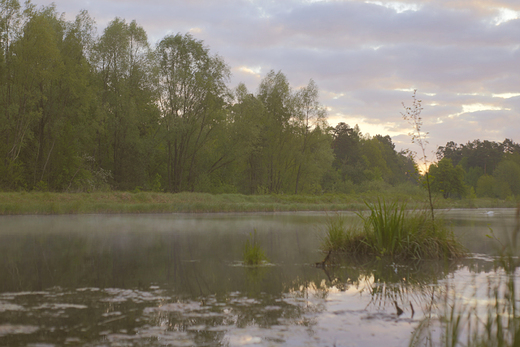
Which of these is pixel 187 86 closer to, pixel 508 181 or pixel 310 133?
pixel 310 133

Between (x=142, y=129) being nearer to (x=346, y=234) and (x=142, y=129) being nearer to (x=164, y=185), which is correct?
(x=164, y=185)

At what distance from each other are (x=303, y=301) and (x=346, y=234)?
476 centimetres

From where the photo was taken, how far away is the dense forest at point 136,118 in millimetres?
27141

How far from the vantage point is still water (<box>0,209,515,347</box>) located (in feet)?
11.9

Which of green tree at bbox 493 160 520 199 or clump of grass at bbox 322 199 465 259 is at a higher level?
green tree at bbox 493 160 520 199

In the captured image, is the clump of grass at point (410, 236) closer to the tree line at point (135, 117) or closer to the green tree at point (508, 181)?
the tree line at point (135, 117)

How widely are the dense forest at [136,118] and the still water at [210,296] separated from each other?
12.4 meters

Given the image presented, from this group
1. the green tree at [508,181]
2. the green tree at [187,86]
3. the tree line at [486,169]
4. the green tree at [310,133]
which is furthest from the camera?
the green tree at [508,181]

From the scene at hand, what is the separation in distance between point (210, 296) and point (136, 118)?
31.3m

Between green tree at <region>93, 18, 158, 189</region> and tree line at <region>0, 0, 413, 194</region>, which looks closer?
tree line at <region>0, 0, 413, 194</region>

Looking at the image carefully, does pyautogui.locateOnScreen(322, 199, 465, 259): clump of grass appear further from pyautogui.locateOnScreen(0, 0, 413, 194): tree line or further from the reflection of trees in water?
pyautogui.locateOnScreen(0, 0, 413, 194): tree line

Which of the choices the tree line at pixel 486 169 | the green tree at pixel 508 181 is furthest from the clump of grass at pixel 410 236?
the green tree at pixel 508 181

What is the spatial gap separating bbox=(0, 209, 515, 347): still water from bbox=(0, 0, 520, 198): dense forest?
12429mm

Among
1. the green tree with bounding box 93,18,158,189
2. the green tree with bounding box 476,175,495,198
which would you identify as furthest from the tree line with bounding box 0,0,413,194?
the green tree with bounding box 476,175,495,198
